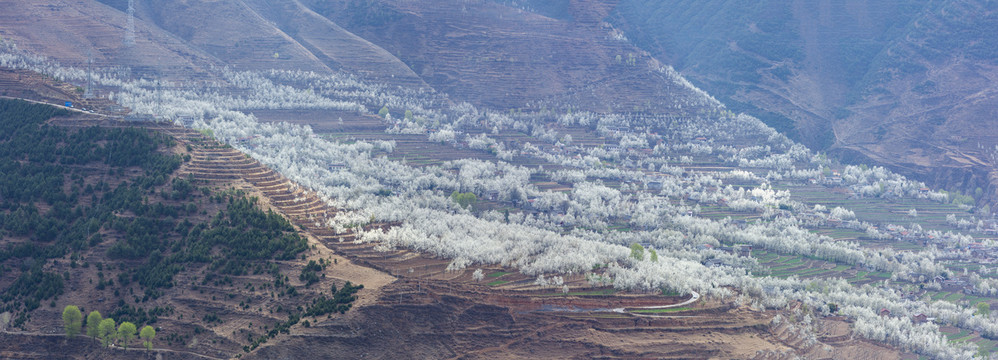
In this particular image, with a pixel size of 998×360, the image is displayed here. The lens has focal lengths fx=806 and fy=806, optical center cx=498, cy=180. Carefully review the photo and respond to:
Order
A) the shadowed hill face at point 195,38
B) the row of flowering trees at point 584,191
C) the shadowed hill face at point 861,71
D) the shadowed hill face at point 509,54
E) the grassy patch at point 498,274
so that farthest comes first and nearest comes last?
the shadowed hill face at point 509,54 < the shadowed hill face at point 861,71 < the shadowed hill face at point 195,38 < the row of flowering trees at point 584,191 < the grassy patch at point 498,274

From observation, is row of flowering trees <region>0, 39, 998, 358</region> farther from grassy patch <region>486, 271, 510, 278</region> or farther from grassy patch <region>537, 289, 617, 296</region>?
grassy patch <region>486, 271, 510, 278</region>

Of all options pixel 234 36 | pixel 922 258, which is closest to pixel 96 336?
pixel 922 258

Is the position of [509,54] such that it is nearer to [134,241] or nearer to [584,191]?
[584,191]

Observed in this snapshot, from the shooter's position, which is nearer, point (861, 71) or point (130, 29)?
point (130, 29)

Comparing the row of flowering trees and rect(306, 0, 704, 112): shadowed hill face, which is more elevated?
rect(306, 0, 704, 112): shadowed hill face

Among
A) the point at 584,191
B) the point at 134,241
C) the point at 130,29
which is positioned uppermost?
the point at 130,29

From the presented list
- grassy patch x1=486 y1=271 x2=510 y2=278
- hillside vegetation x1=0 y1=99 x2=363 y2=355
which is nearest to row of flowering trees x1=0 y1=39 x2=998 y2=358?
grassy patch x1=486 y1=271 x2=510 y2=278

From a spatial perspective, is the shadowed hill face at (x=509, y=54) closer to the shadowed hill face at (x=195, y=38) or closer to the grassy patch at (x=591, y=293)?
the shadowed hill face at (x=195, y=38)

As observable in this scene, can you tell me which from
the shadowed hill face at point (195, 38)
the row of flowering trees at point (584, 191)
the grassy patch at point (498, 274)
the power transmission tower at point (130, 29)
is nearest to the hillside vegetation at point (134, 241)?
the row of flowering trees at point (584, 191)

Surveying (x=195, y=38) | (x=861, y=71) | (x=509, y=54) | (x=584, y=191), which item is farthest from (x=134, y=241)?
(x=861, y=71)
